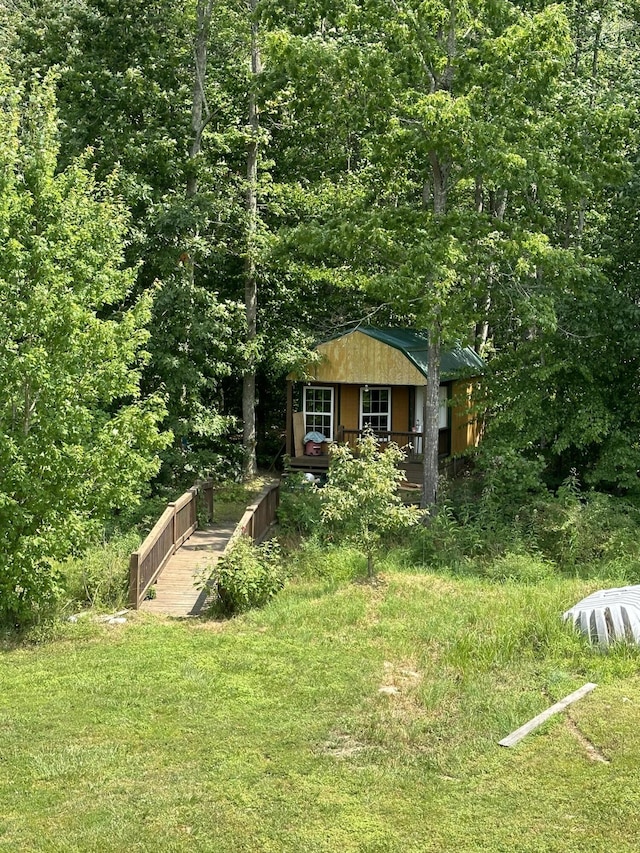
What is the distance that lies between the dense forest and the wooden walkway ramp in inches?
60.3

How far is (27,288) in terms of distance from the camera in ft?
42.2

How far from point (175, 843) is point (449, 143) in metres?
13.3

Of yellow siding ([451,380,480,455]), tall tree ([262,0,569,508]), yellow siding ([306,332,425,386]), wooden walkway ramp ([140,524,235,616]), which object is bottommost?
wooden walkway ramp ([140,524,235,616])

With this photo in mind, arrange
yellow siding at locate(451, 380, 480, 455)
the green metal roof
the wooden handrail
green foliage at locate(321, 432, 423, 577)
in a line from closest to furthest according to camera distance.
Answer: green foliage at locate(321, 432, 423, 577) → the wooden handrail → the green metal roof → yellow siding at locate(451, 380, 480, 455)

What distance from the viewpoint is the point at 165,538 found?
15688mm

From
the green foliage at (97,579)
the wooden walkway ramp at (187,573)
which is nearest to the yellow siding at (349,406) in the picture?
the wooden walkway ramp at (187,573)

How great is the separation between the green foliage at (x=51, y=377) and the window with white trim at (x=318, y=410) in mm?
9026

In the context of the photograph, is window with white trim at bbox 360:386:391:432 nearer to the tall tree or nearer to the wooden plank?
the tall tree

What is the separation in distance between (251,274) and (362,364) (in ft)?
11.0

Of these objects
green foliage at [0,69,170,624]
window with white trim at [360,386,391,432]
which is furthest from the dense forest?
window with white trim at [360,386,391,432]

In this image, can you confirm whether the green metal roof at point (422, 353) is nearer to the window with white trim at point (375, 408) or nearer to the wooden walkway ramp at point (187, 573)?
the window with white trim at point (375, 408)

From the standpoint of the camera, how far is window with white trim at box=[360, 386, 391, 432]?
2242 cm

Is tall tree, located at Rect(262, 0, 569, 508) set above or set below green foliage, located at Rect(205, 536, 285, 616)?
above

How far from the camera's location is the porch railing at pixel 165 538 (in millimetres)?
13805
